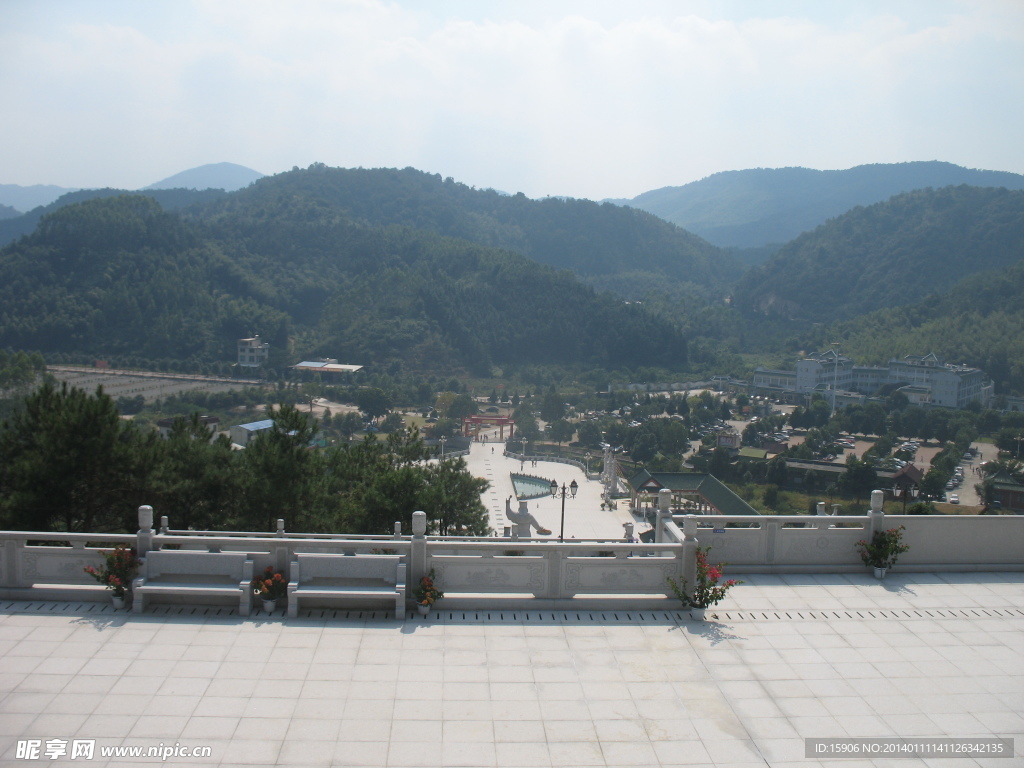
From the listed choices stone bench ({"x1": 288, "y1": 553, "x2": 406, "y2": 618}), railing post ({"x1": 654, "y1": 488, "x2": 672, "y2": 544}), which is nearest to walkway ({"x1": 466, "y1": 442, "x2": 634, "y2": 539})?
railing post ({"x1": 654, "y1": 488, "x2": 672, "y2": 544})

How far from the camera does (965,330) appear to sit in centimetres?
9688

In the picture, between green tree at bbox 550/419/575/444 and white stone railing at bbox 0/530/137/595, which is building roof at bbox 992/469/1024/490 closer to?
green tree at bbox 550/419/575/444

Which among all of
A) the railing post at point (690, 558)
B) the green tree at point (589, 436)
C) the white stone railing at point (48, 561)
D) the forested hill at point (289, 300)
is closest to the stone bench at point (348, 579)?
the white stone railing at point (48, 561)

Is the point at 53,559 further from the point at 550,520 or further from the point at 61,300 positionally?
the point at 61,300

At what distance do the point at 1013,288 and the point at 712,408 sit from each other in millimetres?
53359

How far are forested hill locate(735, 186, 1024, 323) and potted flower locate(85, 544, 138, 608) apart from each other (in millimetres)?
141903

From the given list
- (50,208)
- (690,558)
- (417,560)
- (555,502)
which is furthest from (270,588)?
(50,208)

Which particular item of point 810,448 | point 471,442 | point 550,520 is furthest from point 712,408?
point 550,520

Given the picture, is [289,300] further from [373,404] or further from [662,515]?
[662,515]

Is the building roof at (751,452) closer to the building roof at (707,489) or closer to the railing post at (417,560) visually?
the building roof at (707,489)

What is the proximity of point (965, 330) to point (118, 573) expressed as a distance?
108m

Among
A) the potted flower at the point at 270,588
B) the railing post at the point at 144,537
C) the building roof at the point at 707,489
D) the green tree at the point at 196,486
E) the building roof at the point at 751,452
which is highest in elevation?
the railing post at the point at 144,537

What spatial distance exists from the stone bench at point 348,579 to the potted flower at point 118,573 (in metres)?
1.37

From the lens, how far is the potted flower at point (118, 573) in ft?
21.5
